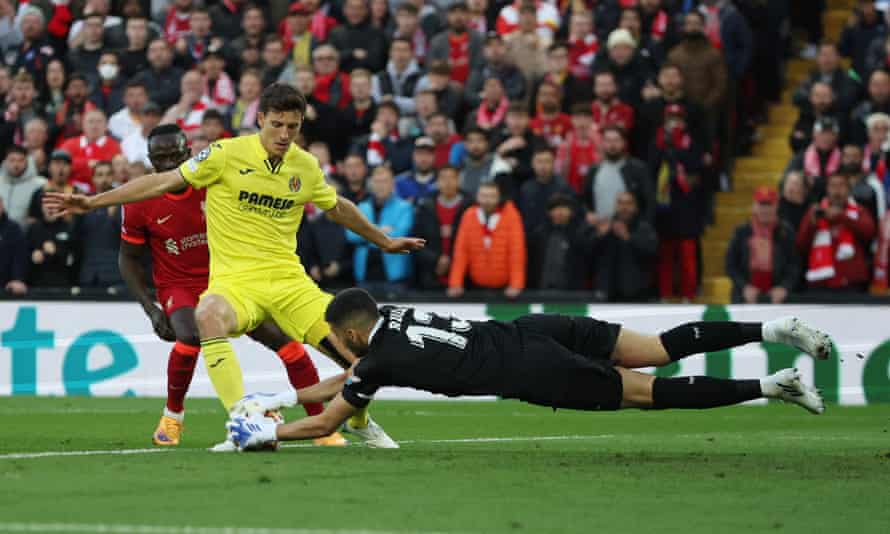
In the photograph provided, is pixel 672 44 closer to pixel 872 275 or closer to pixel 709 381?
pixel 872 275

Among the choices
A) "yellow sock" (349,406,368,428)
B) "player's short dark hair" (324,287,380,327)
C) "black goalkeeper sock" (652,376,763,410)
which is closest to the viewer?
"player's short dark hair" (324,287,380,327)

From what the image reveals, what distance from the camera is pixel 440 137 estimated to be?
20.5 metres

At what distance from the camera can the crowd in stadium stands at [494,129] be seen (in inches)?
746

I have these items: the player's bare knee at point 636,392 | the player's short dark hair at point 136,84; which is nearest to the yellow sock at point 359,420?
the player's bare knee at point 636,392

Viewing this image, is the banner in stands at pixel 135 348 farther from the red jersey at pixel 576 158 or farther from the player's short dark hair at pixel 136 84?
the player's short dark hair at pixel 136 84

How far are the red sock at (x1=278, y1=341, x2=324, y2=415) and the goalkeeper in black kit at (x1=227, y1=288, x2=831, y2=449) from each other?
133 cm

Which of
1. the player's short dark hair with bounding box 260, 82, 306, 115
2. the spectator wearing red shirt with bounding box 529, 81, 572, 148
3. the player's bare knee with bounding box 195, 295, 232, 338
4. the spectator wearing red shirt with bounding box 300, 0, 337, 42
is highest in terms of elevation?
the spectator wearing red shirt with bounding box 300, 0, 337, 42

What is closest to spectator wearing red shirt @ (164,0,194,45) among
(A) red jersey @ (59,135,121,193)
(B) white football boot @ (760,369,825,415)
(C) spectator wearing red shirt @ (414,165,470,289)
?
(A) red jersey @ (59,135,121,193)

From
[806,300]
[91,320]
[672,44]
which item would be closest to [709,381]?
[806,300]

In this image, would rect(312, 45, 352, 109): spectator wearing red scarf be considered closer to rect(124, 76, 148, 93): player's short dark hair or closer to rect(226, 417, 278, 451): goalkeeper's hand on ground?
rect(124, 76, 148, 93): player's short dark hair

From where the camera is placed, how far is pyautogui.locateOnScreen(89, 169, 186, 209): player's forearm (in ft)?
35.0

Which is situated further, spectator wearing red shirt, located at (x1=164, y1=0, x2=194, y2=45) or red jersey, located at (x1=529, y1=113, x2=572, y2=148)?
spectator wearing red shirt, located at (x1=164, y1=0, x2=194, y2=45)

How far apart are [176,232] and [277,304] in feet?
4.73

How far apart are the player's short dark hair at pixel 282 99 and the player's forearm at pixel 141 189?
0.73 m
